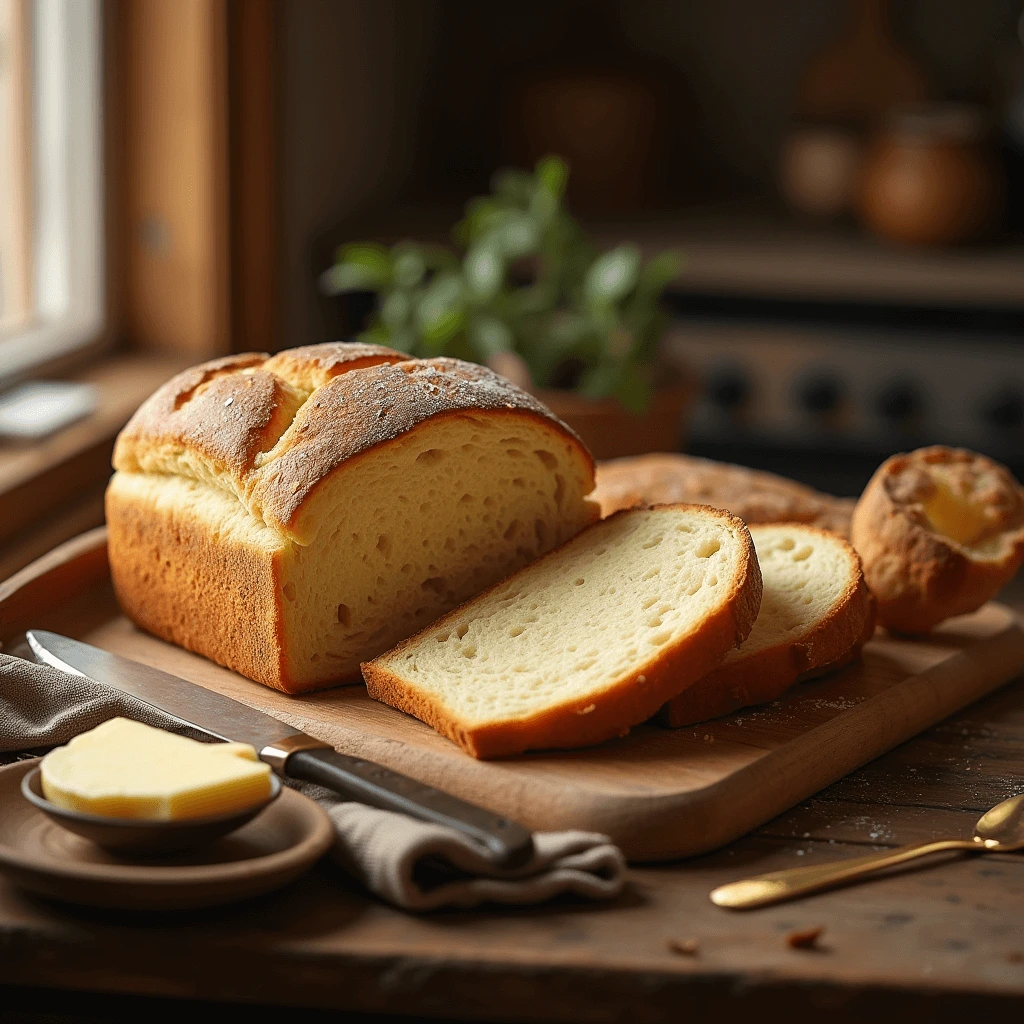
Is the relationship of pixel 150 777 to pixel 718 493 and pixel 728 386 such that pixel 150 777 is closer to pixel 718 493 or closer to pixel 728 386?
pixel 718 493

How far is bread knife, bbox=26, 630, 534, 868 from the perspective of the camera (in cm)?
120

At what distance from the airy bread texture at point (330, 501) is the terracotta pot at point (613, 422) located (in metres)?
0.67

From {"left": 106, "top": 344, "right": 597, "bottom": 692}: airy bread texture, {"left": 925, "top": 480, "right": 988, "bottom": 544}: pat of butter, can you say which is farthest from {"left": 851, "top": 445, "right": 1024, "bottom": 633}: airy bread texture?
{"left": 106, "top": 344, "right": 597, "bottom": 692}: airy bread texture

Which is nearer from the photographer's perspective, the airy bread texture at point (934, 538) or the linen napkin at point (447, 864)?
the linen napkin at point (447, 864)

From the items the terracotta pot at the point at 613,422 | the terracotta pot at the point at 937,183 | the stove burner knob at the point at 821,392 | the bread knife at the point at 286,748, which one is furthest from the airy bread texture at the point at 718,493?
the terracotta pot at the point at 937,183

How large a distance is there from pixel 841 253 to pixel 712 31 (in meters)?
1.20

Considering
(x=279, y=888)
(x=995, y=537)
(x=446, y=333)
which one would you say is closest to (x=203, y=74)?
(x=446, y=333)

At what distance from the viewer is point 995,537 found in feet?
5.85

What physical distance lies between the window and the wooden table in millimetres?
1627

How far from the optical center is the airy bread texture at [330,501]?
155 centimetres

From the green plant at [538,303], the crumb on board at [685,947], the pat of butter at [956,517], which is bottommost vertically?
the crumb on board at [685,947]

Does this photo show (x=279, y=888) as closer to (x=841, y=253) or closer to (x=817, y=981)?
(x=817, y=981)

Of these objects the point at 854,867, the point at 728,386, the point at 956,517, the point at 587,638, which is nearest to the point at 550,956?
the point at 854,867

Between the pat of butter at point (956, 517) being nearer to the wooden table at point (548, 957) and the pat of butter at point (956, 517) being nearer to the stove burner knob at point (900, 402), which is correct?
the wooden table at point (548, 957)
